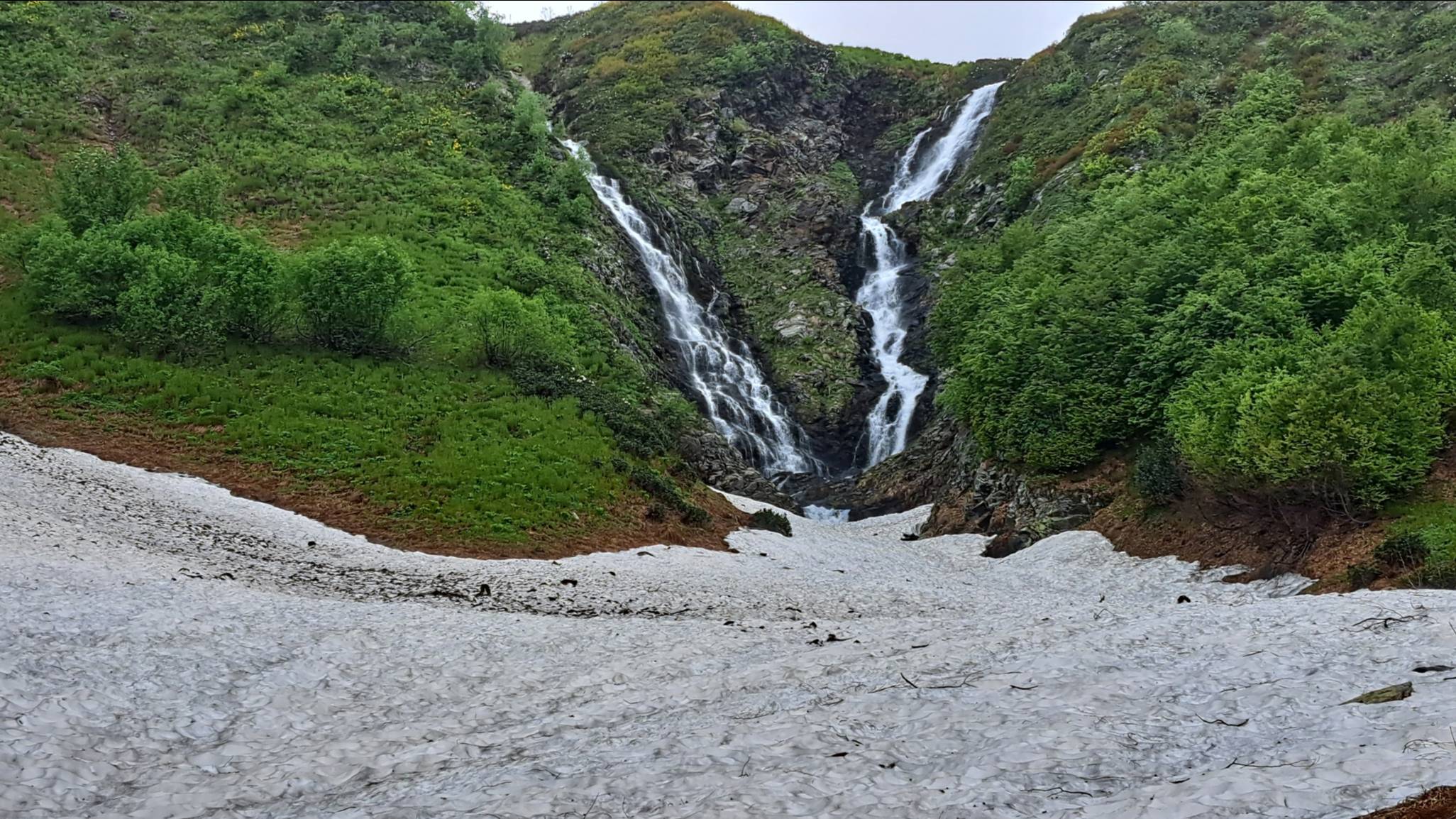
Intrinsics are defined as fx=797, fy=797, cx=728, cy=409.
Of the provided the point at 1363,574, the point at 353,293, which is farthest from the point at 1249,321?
the point at 353,293

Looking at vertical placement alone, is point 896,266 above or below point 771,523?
above

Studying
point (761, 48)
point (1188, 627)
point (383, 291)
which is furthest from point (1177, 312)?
point (761, 48)

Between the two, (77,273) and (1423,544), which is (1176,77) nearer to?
(1423,544)

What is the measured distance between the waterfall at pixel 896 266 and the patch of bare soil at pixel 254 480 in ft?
84.3

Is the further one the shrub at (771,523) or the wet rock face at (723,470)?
the wet rock face at (723,470)

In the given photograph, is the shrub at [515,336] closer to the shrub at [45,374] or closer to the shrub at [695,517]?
the shrub at [695,517]

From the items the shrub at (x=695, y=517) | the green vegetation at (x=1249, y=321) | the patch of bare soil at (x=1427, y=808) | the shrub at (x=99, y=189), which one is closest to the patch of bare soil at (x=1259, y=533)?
the green vegetation at (x=1249, y=321)

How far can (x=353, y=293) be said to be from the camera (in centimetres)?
3175

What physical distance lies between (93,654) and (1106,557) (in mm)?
23312

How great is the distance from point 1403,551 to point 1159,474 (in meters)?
9.23

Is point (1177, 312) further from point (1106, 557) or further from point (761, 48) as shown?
point (761, 48)

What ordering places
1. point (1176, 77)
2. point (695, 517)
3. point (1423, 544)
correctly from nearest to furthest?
point (1423, 544) < point (695, 517) < point (1176, 77)

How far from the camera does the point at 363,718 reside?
10328 millimetres

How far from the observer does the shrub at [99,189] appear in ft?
101
